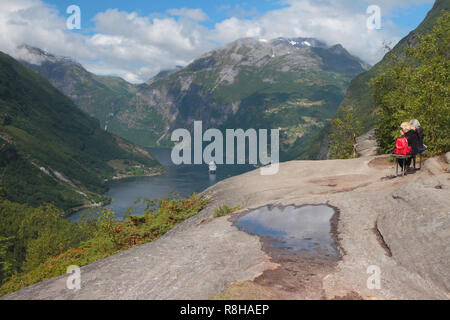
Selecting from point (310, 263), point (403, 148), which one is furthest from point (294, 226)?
point (403, 148)

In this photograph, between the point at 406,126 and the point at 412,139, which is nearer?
the point at 406,126

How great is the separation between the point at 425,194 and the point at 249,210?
7809 mm

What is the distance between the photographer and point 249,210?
17094 millimetres

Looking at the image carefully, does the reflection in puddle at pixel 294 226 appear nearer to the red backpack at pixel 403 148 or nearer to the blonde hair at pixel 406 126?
the red backpack at pixel 403 148

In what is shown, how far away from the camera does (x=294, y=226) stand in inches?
551

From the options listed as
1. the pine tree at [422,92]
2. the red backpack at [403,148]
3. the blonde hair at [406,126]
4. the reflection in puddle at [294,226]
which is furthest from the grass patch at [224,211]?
the pine tree at [422,92]

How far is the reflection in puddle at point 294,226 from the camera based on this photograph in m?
11.7

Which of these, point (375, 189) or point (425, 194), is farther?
point (375, 189)

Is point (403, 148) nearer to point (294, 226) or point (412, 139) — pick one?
point (412, 139)

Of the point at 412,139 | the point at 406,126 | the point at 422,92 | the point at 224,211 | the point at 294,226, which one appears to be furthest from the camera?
the point at 422,92

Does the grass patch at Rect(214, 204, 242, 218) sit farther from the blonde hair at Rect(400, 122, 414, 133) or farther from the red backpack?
the blonde hair at Rect(400, 122, 414, 133)
